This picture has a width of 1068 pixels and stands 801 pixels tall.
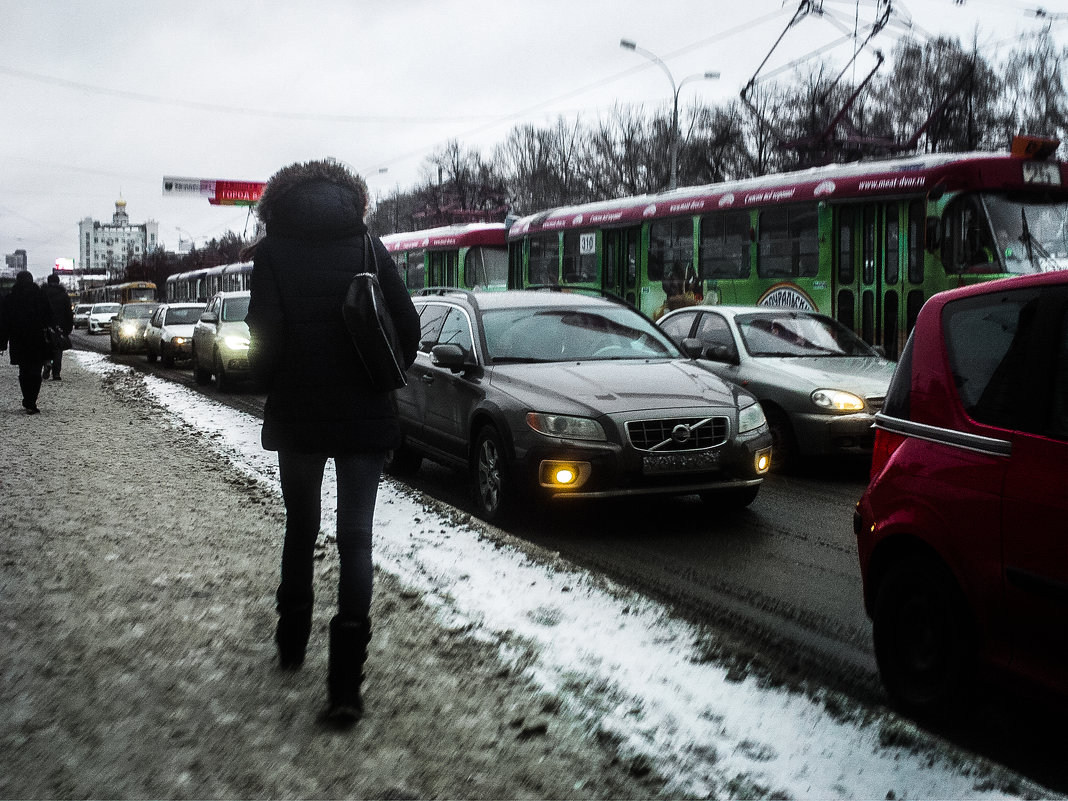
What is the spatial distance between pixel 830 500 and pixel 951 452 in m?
4.71

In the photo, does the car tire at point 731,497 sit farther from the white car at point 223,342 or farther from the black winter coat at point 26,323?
the white car at point 223,342

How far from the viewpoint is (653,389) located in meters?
7.14

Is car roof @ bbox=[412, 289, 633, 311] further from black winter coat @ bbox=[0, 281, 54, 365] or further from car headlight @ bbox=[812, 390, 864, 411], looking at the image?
black winter coat @ bbox=[0, 281, 54, 365]

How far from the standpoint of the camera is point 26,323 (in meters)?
14.4

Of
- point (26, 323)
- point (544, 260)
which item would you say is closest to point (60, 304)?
point (26, 323)

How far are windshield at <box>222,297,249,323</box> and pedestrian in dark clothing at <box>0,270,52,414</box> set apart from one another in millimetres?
4213

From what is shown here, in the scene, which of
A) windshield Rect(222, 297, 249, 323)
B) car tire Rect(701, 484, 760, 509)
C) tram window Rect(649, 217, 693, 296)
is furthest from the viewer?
windshield Rect(222, 297, 249, 323)

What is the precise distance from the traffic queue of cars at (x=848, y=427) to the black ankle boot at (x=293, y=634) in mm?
852

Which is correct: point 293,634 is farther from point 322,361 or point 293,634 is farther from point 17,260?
point 17,260

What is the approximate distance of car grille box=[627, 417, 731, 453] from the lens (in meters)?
6.77

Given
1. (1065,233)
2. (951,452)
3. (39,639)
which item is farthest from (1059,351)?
(1065,233)

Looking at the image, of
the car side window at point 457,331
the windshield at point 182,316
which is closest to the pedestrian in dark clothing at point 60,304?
the windshield at point 182,316

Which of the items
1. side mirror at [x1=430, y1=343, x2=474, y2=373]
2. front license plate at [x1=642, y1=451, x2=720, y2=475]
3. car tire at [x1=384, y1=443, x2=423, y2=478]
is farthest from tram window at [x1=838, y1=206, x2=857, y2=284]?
front license plate at [x1=642, y1=451, x2=720, y2=475]

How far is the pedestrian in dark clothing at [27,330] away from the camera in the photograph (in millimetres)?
14047
